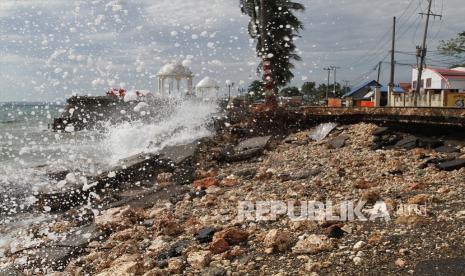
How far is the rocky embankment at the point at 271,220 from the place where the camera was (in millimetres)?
3605

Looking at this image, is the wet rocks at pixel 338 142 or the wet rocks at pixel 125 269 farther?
the wet rocks at pixel 338 142

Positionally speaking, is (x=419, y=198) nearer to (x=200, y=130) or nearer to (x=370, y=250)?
(x=370, y=250)

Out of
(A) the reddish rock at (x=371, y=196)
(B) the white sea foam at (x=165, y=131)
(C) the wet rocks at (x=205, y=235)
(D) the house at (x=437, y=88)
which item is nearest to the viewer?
(C) the wet rocks at (x=205, y=235)

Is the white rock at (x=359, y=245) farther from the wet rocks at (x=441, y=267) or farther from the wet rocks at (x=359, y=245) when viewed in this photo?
the wet rocks at (x=441, y=267)

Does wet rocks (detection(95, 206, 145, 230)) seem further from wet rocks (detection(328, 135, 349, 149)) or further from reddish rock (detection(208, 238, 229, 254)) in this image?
wet rocks (detection(328, 135, 349, 149))

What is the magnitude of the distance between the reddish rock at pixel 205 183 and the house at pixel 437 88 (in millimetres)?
13652

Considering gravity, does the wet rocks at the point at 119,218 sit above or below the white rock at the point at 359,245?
below

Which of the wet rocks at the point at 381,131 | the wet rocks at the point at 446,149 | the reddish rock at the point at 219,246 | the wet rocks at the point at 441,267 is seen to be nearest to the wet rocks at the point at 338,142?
the wet rocks at the point at 381,131

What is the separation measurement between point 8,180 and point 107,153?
12.3ft

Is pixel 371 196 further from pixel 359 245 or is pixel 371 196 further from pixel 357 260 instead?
pixel 357 260

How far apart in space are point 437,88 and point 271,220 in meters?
30.3

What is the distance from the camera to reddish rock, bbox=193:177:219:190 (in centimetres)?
682

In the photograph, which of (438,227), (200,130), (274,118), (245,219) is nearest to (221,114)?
(200,130)

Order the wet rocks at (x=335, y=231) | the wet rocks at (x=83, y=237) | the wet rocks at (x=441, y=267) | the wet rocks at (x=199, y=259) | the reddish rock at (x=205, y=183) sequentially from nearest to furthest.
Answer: the wet rocks at (x=441, y=267) → the wet rocks at (x=199, y=259) → the wet rocks at (x=335, y=231) → the wet rocks at (x=83, y=237) → the reddish rock at (x=205, y=183)
